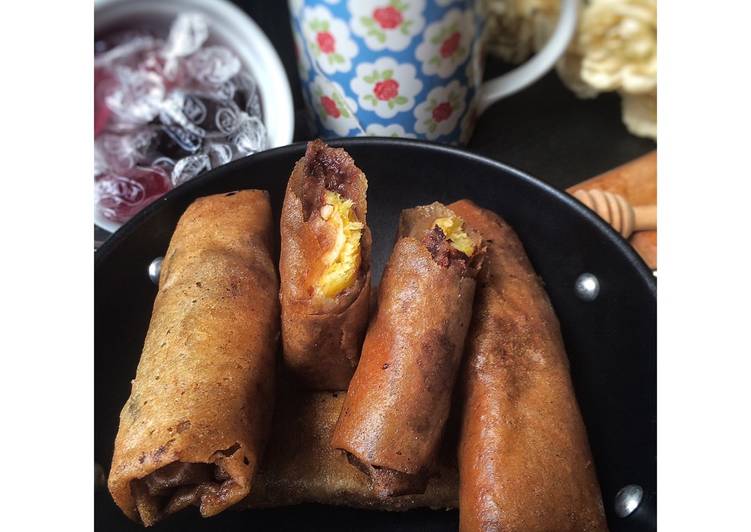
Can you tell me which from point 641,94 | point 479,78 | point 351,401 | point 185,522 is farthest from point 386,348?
point 641,94

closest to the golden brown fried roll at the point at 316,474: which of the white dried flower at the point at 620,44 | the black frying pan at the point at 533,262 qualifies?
the black frying pan at the point at 533,262

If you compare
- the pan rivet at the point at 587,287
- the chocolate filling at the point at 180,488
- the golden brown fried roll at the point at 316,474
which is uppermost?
the chocolate filling at the point at 180,488

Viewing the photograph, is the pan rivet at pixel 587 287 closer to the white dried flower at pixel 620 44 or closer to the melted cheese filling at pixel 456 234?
the melted cheese filling at pixel 456 234

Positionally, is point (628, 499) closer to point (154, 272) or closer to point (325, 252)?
point (325, 252)

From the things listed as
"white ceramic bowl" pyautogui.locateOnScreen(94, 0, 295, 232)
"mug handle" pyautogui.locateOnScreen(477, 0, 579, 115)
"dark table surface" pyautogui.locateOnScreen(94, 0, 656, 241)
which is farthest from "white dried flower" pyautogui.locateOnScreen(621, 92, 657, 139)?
"white ceramic bowl" pyautogui.locateOnScreen(94, 0, 295, 232)

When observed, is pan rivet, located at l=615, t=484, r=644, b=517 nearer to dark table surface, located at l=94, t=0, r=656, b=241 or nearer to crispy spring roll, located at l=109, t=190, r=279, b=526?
crispy spring roll, located at l=109, t=190, r=279, b=526

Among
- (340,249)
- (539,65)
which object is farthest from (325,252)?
(539,65)

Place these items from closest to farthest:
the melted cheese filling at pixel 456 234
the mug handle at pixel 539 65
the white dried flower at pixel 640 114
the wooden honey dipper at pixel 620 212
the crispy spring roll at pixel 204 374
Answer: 1. the crispy spring roll at pixel 204 374
2. the melted cheese filling at pixel 456 234
3. the wooden honey dipper at pixel 620 212
4. the mug handle at pixel 539 65
5. the white dried flower at pixel 640 114
